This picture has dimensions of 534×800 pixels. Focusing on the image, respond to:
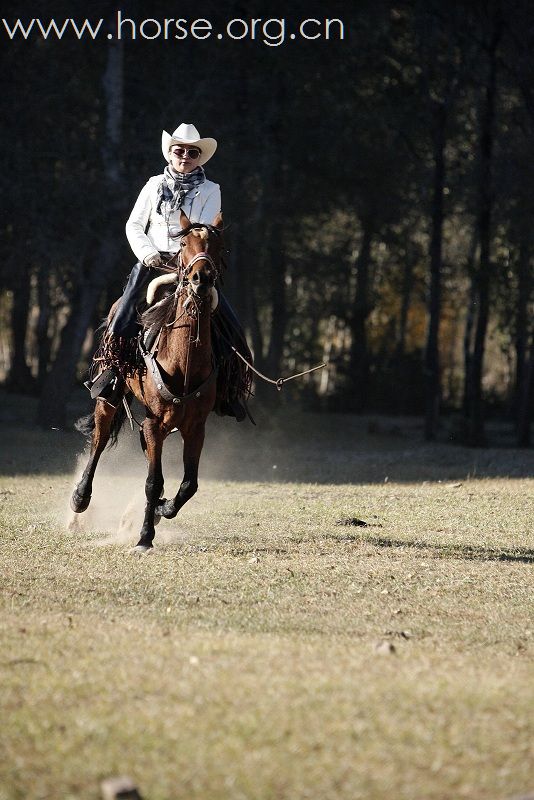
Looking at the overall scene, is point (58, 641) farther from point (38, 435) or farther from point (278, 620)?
point (38, 435)

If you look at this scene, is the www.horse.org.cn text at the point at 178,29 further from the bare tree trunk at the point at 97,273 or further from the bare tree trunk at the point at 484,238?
the bare tree trunk at the point at 484,238

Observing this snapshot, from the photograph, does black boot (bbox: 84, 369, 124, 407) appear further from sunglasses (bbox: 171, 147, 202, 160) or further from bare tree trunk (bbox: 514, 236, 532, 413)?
bare tree trunk (bbox: 514, 236, 532, 413)

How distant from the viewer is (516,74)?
30.2 metres

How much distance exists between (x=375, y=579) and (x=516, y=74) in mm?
21597

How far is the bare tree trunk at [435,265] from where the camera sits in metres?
33.2

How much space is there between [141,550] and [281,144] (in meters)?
26.7

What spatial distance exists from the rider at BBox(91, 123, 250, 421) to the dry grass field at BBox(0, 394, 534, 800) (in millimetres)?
1747

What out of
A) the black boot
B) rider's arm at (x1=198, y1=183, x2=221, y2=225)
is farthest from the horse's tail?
rider's arm at (x1=198, y1=183, x2=221, y2=225)

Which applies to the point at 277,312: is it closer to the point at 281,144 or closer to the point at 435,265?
the point at 281,144

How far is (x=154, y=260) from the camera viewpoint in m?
12.1

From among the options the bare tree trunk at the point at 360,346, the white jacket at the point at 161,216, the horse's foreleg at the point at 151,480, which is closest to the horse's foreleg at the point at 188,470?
the horse's foreleg at the point at 151,480

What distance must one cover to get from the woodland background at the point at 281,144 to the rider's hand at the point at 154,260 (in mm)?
17863

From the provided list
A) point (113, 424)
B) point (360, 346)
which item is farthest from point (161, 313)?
point (360, 346)

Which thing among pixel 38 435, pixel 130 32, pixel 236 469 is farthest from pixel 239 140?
pixel 236 469
